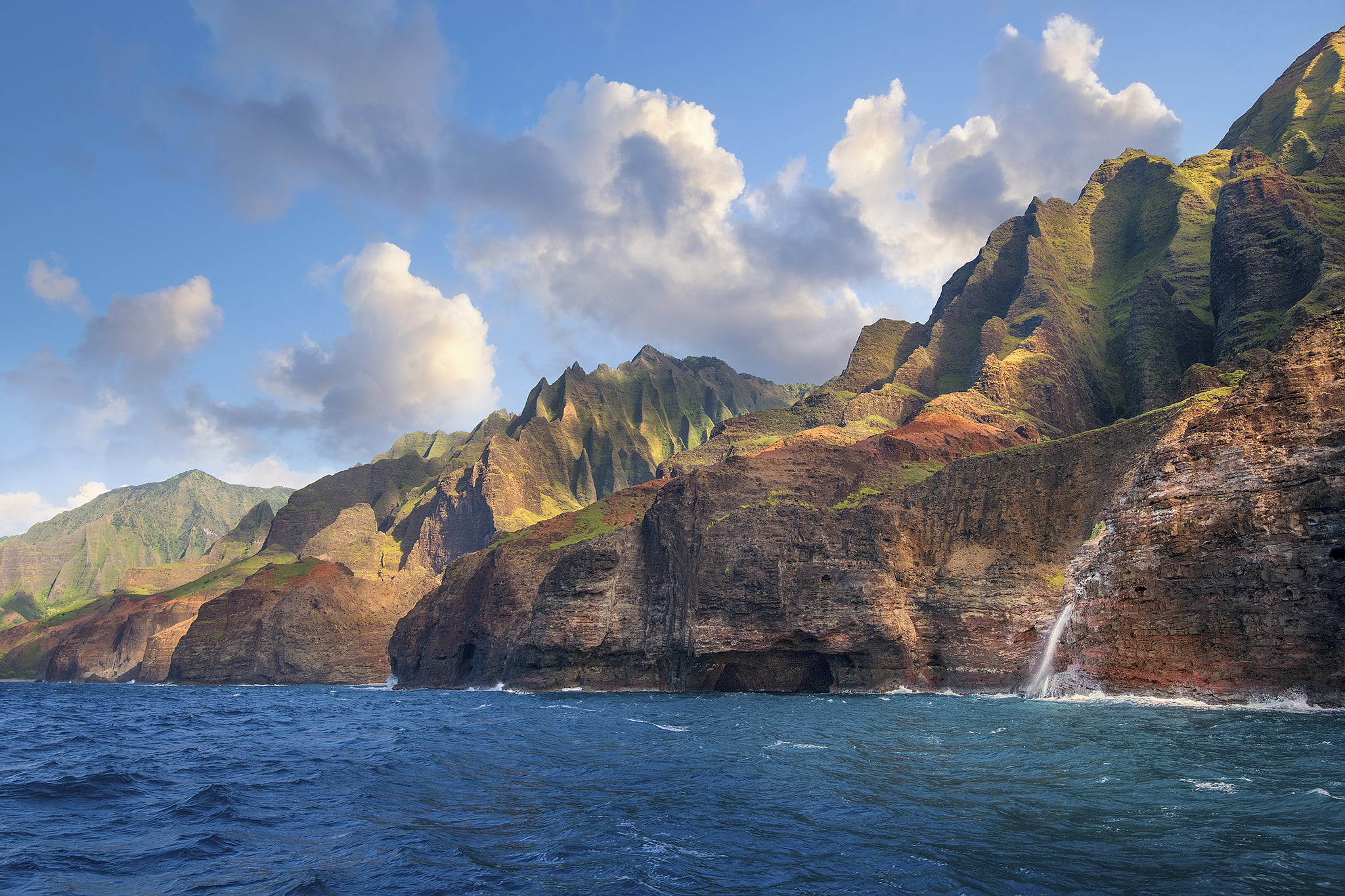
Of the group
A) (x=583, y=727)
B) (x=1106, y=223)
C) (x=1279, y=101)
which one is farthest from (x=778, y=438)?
(x=1279, y=101)

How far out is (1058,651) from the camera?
176 ft

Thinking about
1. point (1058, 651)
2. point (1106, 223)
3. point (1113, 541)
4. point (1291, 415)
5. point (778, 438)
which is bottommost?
point (1058, 651)

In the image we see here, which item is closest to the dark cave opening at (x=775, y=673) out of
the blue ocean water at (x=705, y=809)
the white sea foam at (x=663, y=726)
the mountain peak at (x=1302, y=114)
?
the white sea foam at (x=663, y=726)

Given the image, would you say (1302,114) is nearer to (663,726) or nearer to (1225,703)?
(1225,703)

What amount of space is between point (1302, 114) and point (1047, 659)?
145 meters

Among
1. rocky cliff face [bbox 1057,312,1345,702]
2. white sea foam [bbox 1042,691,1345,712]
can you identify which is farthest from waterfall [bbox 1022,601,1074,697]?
white sea foam [bbox 1042,691,1345,712]

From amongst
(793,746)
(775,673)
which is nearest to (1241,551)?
(793,746)

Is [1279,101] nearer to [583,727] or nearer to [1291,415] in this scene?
[1291,415]

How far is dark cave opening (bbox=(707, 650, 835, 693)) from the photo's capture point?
2827 inches

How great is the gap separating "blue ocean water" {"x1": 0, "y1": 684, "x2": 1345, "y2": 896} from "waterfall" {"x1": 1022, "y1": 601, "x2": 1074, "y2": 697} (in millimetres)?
16173

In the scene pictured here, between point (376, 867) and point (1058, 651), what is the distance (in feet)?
167

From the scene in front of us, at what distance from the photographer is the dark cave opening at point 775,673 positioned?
71.8 m

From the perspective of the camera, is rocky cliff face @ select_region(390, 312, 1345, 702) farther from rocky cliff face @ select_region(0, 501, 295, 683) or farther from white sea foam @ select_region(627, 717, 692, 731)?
rocky cliff face @ select_region(0, 501, 295, 683)

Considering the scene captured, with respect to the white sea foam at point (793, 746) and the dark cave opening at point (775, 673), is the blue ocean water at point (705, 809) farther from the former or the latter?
the dark cave opening at point (775, 673)
